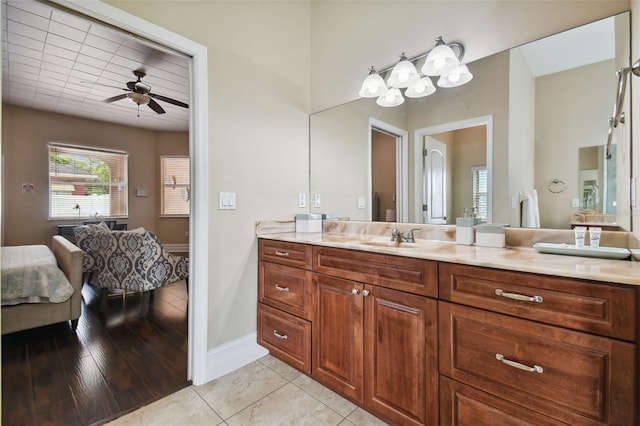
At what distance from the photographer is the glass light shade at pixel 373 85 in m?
1.97

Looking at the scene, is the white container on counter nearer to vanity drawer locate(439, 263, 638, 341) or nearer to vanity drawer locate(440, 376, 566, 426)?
vanity drawer locate(439, 263, 638, 341)

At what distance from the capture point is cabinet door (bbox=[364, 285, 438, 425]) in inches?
47.1

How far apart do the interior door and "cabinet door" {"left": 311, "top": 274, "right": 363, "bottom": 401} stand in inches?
30.1

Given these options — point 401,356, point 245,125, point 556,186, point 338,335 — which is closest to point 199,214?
point 245,125

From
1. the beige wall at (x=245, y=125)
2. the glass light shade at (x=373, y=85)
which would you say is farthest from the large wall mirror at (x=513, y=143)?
the beige wall at (x=245, y=125)

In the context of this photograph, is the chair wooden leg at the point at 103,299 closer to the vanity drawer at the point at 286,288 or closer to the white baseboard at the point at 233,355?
the white baseboard at the point at 233,355

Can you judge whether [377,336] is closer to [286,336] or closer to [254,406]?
[286,336]

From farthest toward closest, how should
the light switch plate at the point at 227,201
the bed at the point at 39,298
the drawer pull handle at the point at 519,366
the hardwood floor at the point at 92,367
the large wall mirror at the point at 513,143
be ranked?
the bed at the point at 39,298
the light switch plate at the point at 227,201
the hardwood floor at the point at 92,367
the large wall mirror at the point at 513,143
the drawer pull handle at the point at 519,366

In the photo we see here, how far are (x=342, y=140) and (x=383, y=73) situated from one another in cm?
59

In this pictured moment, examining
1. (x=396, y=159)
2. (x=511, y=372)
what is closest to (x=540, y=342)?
(x=511, y=372)

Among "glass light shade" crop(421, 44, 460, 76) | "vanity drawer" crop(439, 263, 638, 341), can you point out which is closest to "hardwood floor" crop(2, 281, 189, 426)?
"vanity drawer" crop(439, 263, 638, 341)

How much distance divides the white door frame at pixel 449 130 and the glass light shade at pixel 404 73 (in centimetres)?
32

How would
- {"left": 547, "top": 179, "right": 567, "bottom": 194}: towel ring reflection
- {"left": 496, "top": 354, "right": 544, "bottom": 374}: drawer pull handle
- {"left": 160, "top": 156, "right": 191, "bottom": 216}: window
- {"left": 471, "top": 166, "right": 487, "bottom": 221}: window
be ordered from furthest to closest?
{"left": 160, "top": 156, "right": 191, "bottom": 216}: window → {"left": 471, "top": 166, "right": 487, "bottom": 221}: window → {"left": 547, "top": 179, "right": 567, "bottom": 194}: towel ring reflection → {"left": 496, "top": 354, "right": 544, "bottom": 374}: drawer pull handle

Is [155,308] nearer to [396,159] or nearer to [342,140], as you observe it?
[342,140]
